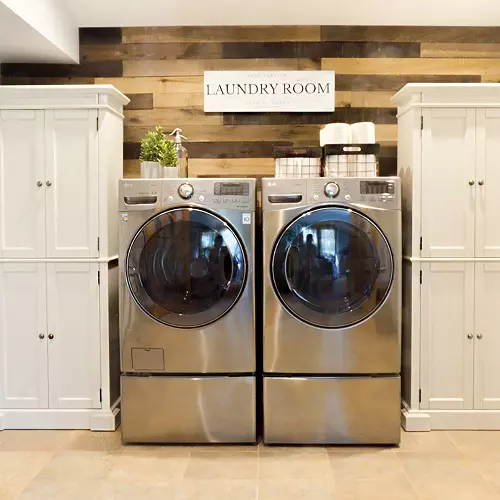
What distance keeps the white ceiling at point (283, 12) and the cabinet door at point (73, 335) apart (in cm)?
153

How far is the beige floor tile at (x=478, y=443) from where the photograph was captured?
116 inches

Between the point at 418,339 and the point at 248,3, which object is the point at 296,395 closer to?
the point at 418,339

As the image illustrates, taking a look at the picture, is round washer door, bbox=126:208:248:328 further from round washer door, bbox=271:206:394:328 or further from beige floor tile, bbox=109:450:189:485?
beige floor tile, bbox=109:450:189:485

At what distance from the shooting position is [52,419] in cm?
330

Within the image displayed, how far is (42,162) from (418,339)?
88.7 inches

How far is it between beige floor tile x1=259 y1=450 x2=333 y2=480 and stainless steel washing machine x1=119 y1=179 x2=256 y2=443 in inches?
7.6

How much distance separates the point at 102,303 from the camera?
10.7 feet

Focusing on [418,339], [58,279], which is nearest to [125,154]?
[58,279]

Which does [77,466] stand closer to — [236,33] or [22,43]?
[22,43]

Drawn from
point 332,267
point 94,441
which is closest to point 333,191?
point 332,267

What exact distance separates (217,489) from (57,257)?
4.95ft

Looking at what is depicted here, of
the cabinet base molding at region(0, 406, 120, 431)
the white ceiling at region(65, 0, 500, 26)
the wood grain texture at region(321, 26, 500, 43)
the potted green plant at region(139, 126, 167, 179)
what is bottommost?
the cabinet base molding at region(0, 406, 120, 431)

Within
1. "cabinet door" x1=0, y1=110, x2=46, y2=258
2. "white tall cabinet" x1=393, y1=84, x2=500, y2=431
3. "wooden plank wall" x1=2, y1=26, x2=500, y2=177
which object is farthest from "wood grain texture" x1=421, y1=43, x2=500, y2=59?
"cabinet door" x1=0, y1=110, x2=46, y2=258

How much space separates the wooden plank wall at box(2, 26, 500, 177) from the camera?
3699 mm
